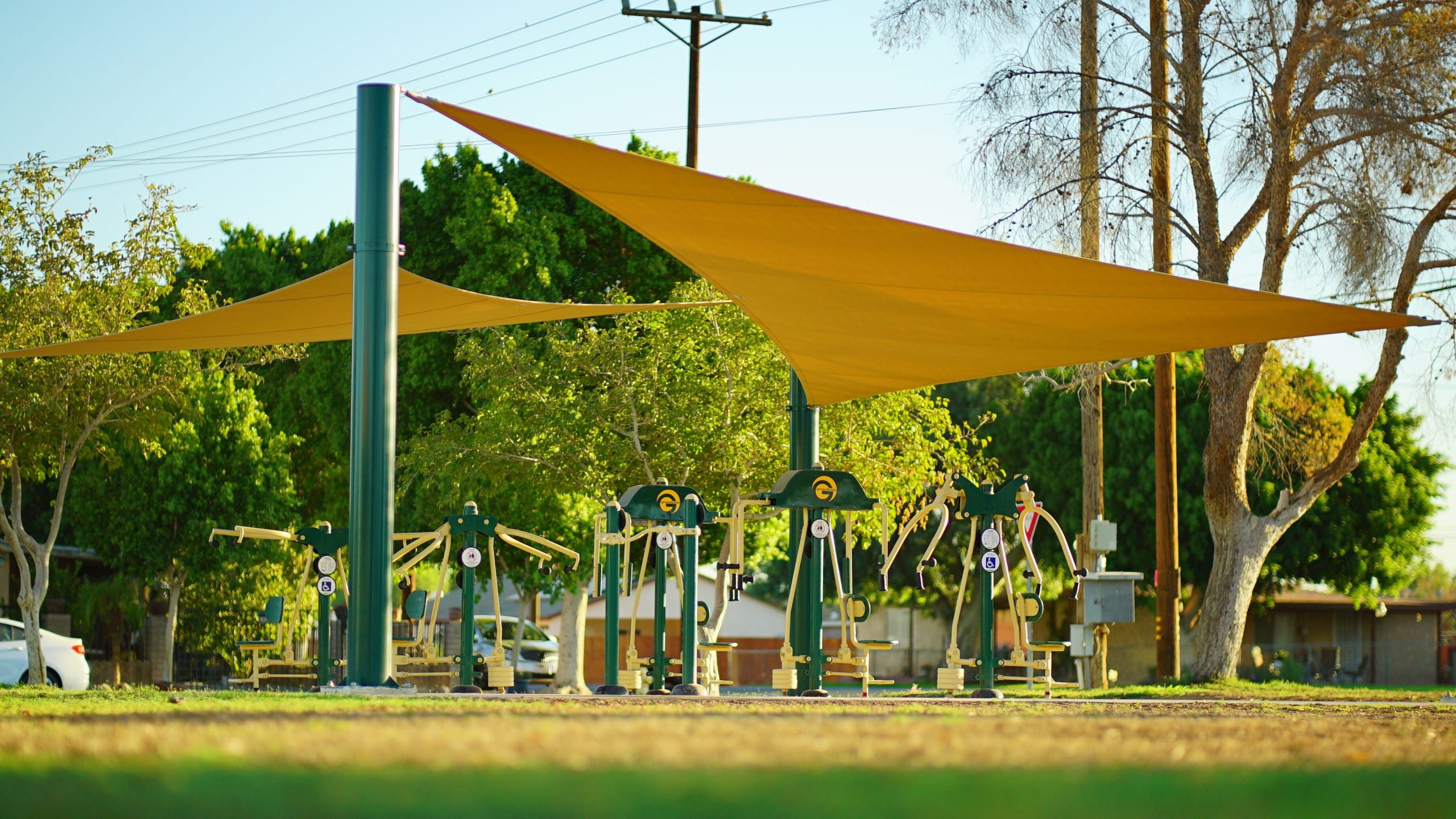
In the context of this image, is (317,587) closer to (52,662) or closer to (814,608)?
(814,608)

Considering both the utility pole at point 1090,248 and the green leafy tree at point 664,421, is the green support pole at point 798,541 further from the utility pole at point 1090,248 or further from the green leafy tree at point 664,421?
the green leafy tree at point 664,421

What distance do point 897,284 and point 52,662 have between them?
1105 cm

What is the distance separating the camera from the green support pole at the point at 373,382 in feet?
24.9

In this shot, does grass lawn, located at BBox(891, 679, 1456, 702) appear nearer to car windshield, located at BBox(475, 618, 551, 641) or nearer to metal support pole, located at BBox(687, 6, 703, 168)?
→ metal support pole, located at BBox(687, 6, 703, 168)

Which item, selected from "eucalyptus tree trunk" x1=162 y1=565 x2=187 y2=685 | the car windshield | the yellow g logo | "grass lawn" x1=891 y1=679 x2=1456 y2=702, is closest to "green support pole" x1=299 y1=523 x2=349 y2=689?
the yellow g logo

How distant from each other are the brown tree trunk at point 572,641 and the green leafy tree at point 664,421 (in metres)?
3.54

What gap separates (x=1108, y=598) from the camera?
14234mm

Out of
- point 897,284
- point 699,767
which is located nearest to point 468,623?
point 897,284

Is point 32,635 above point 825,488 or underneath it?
underneath

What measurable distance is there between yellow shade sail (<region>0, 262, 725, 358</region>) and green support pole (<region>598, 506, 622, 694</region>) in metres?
1.42

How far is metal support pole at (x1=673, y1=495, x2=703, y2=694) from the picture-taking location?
9.51 metres

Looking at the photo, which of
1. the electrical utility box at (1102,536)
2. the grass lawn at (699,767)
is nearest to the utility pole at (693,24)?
the electrical utility box at (1102,536)

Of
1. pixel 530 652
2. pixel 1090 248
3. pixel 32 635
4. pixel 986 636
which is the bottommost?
pixel 530 652

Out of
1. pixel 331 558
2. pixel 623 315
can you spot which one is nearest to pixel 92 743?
pixel 331 558
